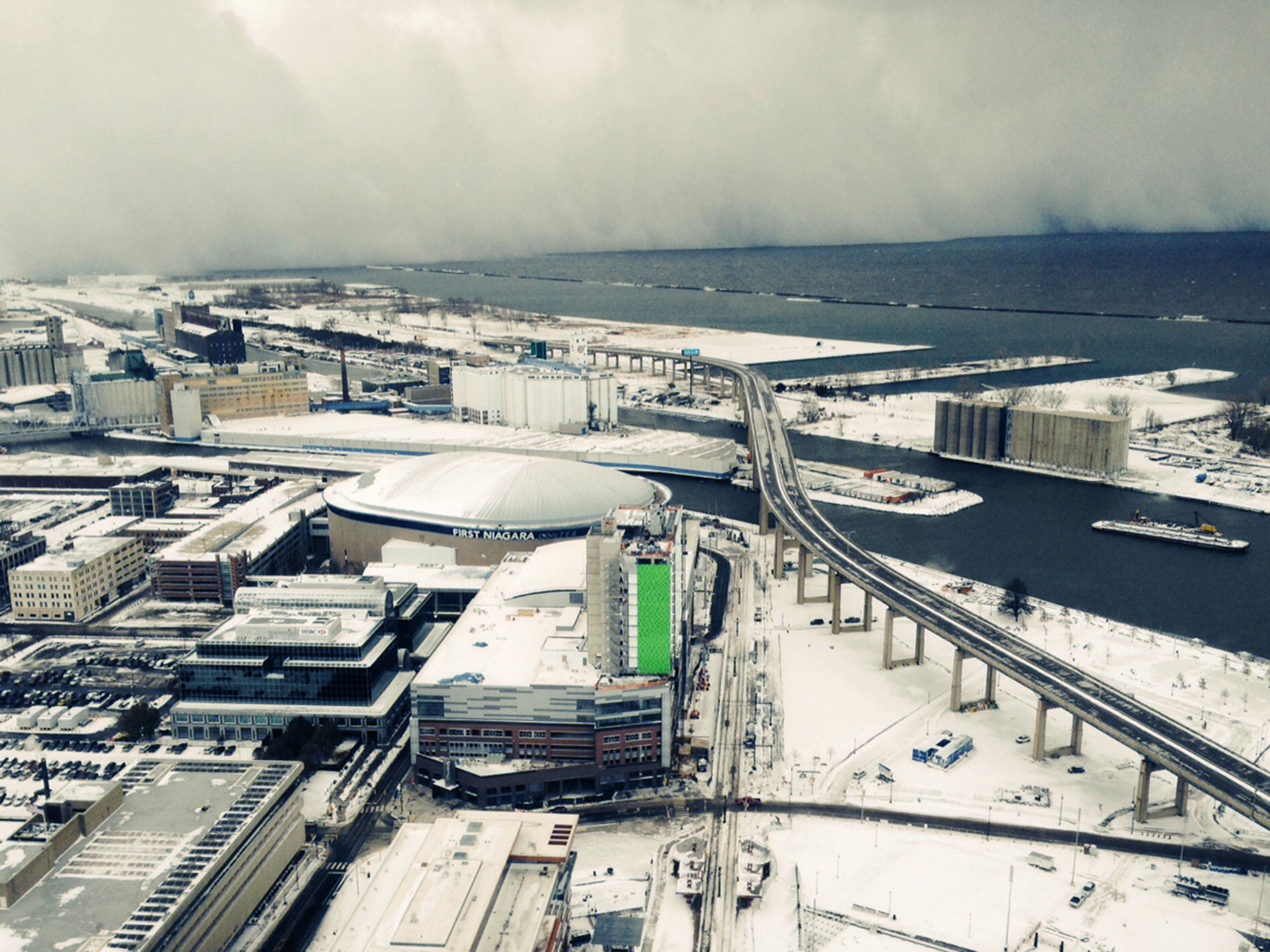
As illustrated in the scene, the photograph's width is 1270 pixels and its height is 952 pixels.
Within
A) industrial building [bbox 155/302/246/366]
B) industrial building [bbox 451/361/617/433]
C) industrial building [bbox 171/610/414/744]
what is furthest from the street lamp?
industrial building [bbox 155/302/246/366]

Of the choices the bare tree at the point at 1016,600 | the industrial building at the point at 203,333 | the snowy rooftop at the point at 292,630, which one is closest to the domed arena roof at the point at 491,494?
the snowy rooftop at the point at 292,630

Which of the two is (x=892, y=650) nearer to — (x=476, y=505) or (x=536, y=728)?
(x=536, y=728)

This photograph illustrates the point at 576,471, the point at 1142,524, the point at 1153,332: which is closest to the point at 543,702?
the point at 576,471

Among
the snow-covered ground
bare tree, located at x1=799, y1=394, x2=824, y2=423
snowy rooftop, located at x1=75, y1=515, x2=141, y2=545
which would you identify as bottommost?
the snow-covered ground

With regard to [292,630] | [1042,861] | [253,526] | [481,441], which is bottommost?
[1042,861]

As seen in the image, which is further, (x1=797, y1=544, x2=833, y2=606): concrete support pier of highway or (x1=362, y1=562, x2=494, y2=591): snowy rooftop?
(x1=797, y1=544, x2=833, y2=606): concrete support pier of highway

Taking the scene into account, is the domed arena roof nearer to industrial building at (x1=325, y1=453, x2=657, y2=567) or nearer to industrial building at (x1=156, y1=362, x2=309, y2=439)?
industrial building at (x1=325, y1=453, x2=657, y2=567)

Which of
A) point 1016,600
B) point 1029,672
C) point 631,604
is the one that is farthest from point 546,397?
point 1029,672
